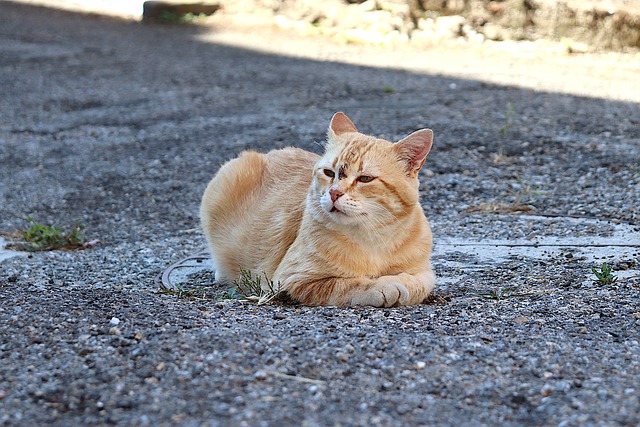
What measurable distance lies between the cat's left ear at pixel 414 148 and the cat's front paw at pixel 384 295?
0.58 m

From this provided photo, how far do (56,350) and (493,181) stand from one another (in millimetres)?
4335

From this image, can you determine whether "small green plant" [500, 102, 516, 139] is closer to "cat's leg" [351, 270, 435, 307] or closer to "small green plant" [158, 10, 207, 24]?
"cat's leg" [351, 270, 435, 307]

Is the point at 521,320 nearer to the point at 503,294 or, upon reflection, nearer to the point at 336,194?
the point at 503,294

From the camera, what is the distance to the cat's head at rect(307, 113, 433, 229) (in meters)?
3.78

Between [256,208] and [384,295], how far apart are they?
1.28 metres

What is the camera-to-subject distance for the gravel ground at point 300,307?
2.75 metres

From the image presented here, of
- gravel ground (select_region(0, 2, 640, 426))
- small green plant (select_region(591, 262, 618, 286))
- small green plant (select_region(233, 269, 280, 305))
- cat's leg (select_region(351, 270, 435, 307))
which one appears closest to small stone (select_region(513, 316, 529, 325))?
gravel ground (select_region(0, 2, 640, 426))

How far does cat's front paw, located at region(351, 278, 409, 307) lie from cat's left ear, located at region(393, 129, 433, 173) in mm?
579

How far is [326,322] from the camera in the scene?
11.6 feet

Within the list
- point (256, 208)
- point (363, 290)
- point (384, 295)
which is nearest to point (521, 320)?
point (384, 295)

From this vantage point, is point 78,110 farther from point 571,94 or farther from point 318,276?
point 318,276


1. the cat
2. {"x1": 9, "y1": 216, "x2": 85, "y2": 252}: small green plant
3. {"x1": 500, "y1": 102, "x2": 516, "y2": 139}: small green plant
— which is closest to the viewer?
the cat

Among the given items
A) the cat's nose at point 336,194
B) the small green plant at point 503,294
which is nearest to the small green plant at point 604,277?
the small green plant at point 503,294

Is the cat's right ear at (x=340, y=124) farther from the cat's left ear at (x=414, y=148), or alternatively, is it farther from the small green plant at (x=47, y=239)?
the small green plant at (x=47, y=239)
